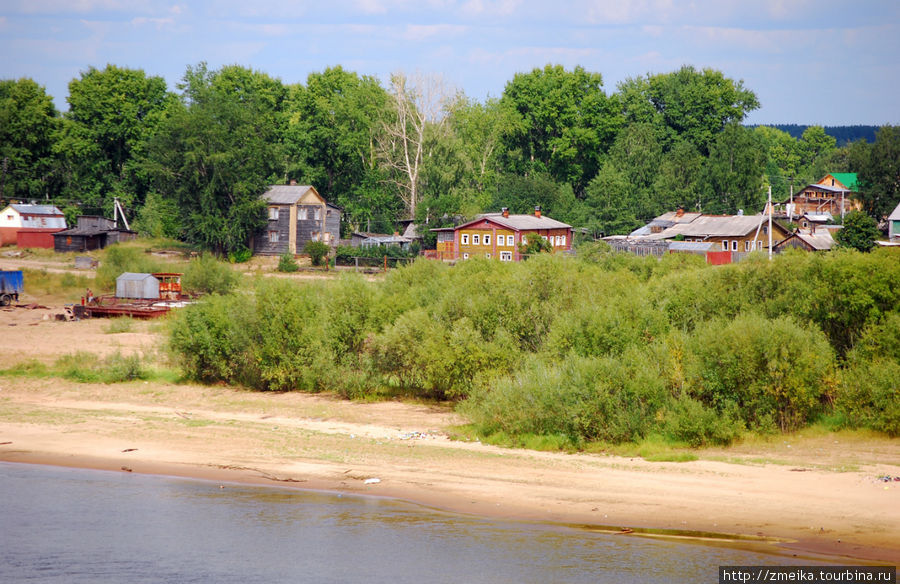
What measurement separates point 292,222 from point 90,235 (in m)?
18.7

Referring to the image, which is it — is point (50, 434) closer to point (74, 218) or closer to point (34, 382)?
point (34, 382)

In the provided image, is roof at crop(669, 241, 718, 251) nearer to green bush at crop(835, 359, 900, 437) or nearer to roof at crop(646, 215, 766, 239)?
roof at crop(646, 215, 766, 239)

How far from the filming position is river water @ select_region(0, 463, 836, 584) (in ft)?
54.3

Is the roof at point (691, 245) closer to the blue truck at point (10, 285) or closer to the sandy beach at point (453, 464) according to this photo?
the blue truck at point (10, 285)

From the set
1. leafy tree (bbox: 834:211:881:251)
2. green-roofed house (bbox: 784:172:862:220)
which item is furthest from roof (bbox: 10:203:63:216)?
green-roofed house (bbox: 784:172:862:220)

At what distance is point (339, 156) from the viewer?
9438 centimetres

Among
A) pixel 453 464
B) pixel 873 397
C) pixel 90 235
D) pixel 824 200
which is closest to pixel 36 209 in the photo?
pixel 90 235

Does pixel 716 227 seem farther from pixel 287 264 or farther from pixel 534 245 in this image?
pixel 287 264

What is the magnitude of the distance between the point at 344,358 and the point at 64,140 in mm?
71099

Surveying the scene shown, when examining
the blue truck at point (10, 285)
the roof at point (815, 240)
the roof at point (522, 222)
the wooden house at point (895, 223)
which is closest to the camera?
the blue truck at point (10, 285)

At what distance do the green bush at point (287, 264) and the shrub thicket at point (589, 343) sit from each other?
37.6m

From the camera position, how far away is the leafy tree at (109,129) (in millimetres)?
90125

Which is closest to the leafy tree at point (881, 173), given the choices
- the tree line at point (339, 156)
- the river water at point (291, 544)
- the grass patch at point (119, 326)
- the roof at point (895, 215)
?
the tree line at point (339, 156)

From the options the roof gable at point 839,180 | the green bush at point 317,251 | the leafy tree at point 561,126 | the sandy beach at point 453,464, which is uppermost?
the leafy tree at point 561,126
